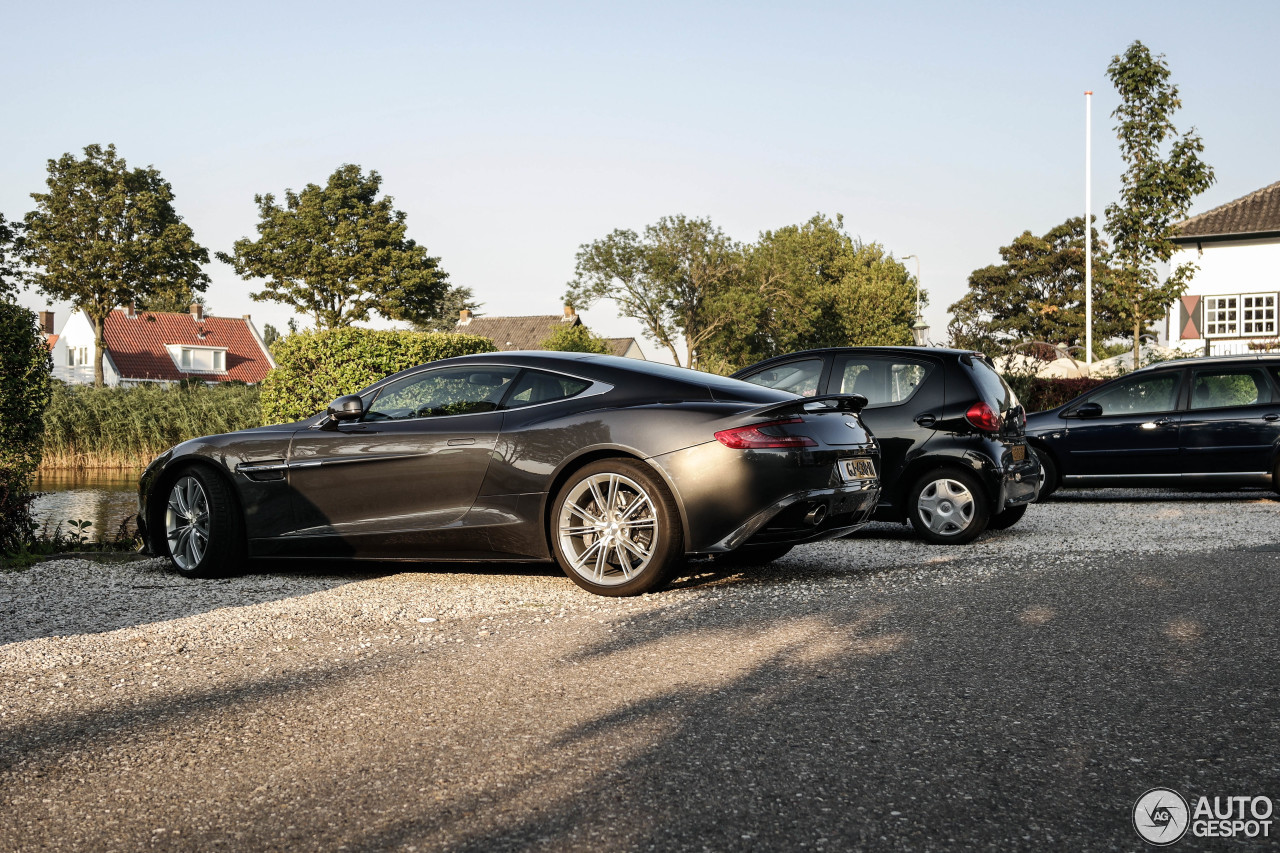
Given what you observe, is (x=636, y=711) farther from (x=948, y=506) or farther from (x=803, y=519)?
(x=948, y=506)

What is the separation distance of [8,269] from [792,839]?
161 feet

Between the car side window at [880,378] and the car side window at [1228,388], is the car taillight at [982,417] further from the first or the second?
the car side window at [1228,388]

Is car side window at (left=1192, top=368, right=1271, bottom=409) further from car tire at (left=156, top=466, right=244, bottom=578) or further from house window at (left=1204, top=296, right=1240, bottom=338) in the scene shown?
house window at (left=1204, top=296, right=1240, bottom=338)

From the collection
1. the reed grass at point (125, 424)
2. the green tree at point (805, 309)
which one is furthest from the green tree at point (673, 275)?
the reed grass at point (125, 424)

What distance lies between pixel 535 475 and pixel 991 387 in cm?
430

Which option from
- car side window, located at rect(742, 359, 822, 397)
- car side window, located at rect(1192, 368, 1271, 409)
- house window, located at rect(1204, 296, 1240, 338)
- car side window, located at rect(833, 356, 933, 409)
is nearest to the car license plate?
car side window, located at rect(833, 356, 933, 409)

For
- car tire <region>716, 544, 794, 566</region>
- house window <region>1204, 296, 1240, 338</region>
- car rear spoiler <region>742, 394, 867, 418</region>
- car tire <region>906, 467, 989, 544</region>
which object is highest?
house window <region>1204, 296, 1240, 338</region>

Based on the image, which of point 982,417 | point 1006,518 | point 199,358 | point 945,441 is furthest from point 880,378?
point 199,358

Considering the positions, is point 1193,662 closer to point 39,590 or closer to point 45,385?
point 39,590

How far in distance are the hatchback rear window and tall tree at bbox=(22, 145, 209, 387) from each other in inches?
1960

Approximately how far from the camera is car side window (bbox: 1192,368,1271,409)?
517 inches

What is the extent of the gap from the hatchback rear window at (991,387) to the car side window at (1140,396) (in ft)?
15.5

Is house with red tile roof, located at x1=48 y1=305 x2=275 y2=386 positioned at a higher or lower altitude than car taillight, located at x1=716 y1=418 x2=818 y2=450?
higher

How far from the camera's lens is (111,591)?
23.1 feet
